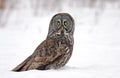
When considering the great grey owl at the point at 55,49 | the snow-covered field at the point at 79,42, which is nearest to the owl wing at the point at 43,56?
the great grey owl at the point at 55,49

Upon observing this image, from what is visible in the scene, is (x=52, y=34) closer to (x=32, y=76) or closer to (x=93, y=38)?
(x=32, y=76)

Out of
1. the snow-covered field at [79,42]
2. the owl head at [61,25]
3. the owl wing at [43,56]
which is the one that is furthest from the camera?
the owl head at [61,25]

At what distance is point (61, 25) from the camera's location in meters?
7.11

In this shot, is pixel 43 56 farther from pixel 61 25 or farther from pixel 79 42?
pixel 79 42

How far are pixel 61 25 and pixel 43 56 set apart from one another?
0.54m

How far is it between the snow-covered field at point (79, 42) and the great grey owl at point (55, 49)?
17cm

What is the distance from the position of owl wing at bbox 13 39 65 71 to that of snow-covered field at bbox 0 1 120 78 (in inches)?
8.7

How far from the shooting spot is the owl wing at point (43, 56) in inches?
269

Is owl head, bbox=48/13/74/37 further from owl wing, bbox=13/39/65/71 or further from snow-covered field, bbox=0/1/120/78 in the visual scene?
snow-covered field, bbox=0/1/120/78

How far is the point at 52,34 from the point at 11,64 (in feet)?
3.88

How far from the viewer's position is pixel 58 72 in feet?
21.3

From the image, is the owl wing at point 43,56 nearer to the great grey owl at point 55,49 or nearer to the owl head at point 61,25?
the great grey owl at point 55,49

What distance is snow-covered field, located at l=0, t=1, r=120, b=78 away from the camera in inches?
258

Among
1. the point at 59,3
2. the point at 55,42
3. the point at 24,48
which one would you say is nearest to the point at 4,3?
the point at 59,3
